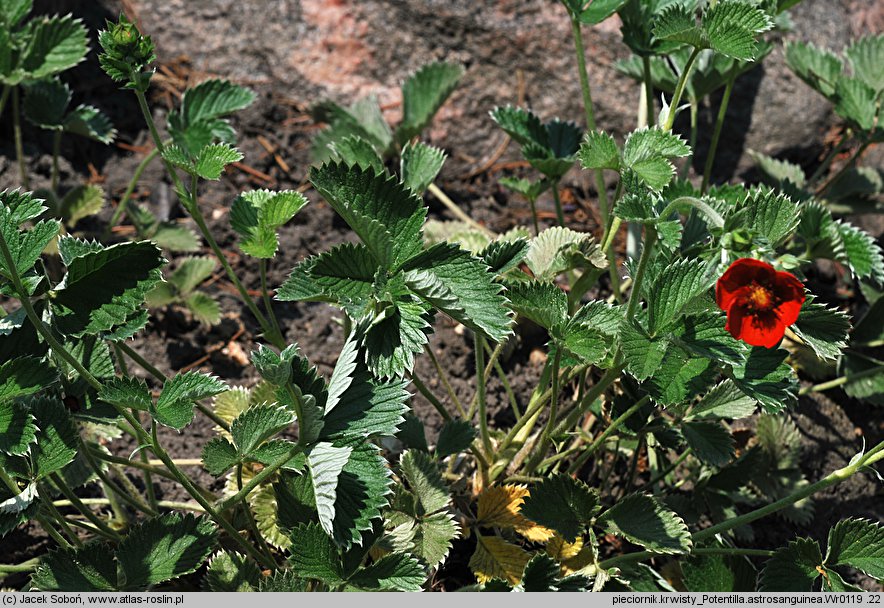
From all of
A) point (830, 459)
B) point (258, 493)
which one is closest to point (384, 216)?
point (258, 493)

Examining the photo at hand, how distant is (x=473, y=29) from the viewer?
2855mm

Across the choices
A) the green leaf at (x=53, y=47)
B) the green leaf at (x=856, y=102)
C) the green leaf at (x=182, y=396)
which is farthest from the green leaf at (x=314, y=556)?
A: the green leaf at (x=856, y=102)

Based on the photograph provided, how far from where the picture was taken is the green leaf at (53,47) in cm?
219

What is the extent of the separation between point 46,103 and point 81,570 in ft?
4.30

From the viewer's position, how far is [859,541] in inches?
61.7

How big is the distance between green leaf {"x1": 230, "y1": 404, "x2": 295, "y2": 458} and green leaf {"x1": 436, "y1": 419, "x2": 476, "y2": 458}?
39 cm

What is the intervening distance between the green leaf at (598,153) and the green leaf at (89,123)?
136 cm

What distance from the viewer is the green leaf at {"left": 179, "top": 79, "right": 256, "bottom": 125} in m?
2.13

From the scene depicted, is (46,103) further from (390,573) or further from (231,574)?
(390,573)

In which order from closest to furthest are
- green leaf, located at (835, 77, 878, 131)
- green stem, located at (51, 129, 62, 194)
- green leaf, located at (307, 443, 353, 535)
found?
green leaf, located at (307, 443, 353, 535) → green leaf, located at (835, 77, 878, 131) → green stem, located at (51, 129, 62, 194)

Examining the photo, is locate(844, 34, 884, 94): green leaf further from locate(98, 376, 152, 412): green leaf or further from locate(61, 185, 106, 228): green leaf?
locate(61, 185, 106, 228): green leaf

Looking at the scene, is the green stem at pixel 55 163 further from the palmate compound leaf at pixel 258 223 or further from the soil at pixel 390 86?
the palmate compound leaf at pixel 258 223

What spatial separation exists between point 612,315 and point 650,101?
0.77 meters

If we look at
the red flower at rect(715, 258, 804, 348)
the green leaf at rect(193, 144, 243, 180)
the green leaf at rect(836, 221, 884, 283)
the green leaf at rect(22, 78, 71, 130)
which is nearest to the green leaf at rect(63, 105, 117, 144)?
the green leaf at rect(22, 78, 71, 130)
